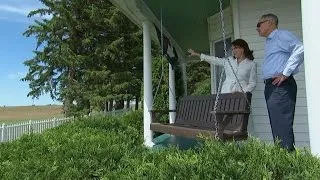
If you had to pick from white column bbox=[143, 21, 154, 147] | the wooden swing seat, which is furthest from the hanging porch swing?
white column bbox=[143, 21, 154, 147]

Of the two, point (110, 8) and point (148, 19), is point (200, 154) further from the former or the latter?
point (110, 8)

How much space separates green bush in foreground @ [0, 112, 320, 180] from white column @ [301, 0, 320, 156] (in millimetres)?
220

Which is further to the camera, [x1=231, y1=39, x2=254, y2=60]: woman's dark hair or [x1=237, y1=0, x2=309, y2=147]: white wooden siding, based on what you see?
[x1=237, y1=0, x2=309, y2=147]: white wooden siding

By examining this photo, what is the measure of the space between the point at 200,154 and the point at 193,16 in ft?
19.4

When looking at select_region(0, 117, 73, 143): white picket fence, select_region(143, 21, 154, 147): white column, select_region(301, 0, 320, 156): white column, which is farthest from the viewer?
select_region(0, 117, 73, 143): white picket fence

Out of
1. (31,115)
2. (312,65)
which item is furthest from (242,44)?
(31,115)

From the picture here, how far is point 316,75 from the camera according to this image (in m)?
2.95

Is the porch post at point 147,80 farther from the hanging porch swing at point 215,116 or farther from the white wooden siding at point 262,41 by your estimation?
the white wooden siding at point 262,41

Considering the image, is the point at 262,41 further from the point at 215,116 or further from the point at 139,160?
the point at 139,160

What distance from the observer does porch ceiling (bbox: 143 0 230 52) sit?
25.0 feet

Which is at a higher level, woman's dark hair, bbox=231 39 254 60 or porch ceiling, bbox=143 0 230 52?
porch ceiling, bbox=143 0 230 52

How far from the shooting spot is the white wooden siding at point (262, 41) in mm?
5684

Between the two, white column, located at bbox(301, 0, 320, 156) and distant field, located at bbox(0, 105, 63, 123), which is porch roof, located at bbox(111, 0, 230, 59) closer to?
white column, located at bbox(301, 0, 320, 156)

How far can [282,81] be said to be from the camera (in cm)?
381
